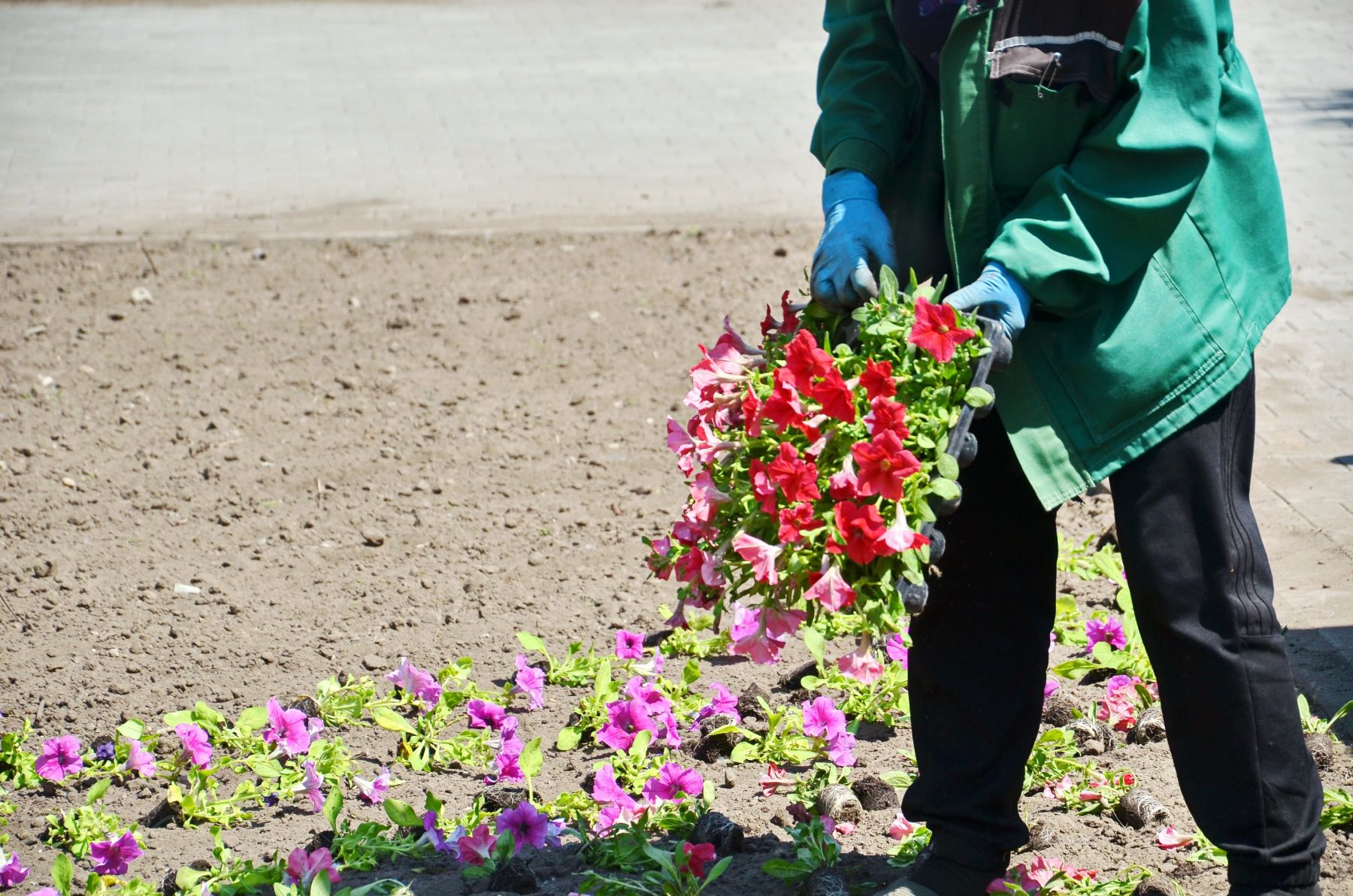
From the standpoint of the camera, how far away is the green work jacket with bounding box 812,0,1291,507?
203cm

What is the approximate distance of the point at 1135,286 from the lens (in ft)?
6.96

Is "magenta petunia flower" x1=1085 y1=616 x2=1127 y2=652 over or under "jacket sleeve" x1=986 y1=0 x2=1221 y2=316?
under

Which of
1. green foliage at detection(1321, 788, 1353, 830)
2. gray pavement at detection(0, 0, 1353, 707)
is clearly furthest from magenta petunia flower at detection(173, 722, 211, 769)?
gray pavement at detection(0, 0, 1353, 707)

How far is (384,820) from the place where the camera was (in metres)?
3.05

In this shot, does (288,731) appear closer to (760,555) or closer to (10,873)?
(10,873)

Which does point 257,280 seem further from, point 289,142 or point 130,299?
point 289,142

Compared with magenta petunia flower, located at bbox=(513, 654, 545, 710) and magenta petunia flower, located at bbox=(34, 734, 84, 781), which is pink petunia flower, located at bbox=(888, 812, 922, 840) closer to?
magenta petunia flower, located at bbox=(513, 654, 545, 710)

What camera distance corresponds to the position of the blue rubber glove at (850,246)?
221 cm

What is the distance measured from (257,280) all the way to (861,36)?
4.60 m

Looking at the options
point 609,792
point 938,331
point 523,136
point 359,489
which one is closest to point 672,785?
point 609,792

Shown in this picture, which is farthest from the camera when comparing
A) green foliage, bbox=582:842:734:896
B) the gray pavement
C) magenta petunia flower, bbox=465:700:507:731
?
the gray pavement

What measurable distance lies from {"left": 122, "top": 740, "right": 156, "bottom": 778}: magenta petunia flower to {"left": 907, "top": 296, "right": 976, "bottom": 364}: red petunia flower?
2068mm

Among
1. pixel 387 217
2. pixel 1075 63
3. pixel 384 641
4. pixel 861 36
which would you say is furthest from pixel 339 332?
pixel 1075 63

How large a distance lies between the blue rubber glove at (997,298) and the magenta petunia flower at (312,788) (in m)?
1.73
